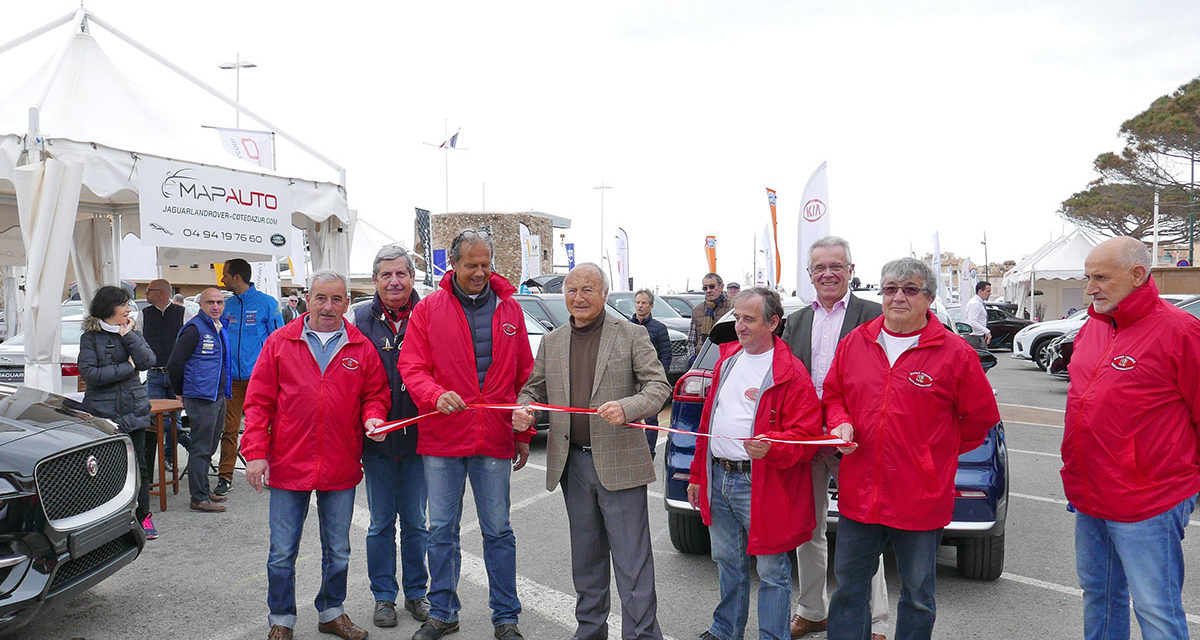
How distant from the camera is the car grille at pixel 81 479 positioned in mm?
3596

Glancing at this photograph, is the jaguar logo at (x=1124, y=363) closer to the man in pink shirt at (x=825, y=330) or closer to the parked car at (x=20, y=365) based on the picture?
the man in pink shirt at (x=825, y=330)

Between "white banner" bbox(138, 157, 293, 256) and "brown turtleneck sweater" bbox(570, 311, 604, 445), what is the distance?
4295 millimetres

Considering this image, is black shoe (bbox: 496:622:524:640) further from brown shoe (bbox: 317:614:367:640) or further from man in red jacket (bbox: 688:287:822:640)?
man in red jacket (bbox: 688:287:822:640)

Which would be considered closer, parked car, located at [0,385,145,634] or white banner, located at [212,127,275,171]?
parked car, located at [0,385,145,634]

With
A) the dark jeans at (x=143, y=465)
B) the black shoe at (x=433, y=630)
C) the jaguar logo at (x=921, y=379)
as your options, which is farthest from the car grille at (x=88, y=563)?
the jaguar logo at (x=921, y=379)

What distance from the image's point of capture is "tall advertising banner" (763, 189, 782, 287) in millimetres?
15406

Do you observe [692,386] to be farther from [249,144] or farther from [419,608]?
[249,144]

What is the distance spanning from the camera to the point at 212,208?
6.96m

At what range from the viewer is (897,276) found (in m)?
3.20

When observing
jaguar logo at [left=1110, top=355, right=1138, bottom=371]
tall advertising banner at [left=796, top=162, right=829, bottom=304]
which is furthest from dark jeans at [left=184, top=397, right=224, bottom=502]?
tall advertising banner at [left=796, top=162, right=829, bottom=304]

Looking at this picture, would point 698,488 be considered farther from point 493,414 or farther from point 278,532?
point 278,532

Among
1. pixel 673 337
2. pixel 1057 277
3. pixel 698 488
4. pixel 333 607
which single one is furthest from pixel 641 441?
pixel 1057 277

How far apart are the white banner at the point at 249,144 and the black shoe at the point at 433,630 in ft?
39.3

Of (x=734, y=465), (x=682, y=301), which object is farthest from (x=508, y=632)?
(x=682, y=301)
